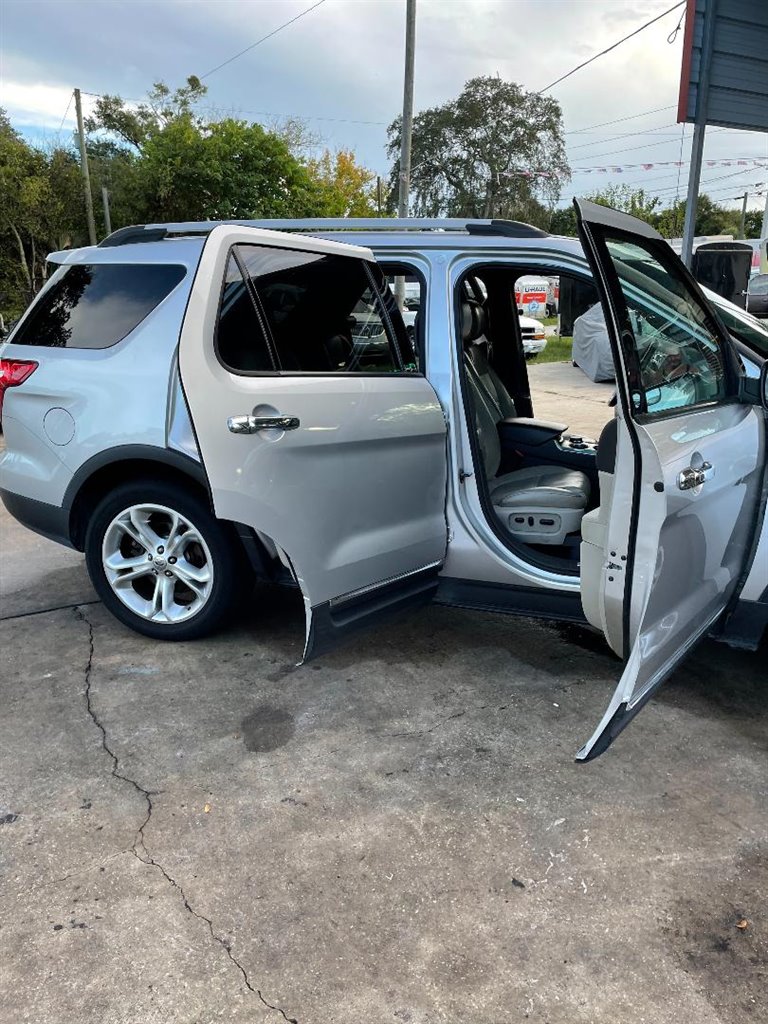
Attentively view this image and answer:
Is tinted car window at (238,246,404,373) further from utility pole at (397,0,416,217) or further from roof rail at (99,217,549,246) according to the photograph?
utility pole at (397,0,416,217)

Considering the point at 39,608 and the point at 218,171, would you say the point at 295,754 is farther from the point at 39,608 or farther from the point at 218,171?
the point at 218,171

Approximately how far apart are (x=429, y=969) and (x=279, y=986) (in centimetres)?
37

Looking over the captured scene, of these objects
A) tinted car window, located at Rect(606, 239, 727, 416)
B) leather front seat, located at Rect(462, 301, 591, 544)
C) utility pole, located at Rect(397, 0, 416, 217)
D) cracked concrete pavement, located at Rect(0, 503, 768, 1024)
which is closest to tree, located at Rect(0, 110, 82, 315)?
utility pole, located at Rect(397, 0, 416, 217)

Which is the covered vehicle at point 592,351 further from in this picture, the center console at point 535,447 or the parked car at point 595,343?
the center console at point 535,447

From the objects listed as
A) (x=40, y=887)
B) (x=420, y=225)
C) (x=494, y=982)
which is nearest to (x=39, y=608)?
(x=40, y=887)

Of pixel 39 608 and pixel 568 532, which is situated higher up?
pixel 568 532

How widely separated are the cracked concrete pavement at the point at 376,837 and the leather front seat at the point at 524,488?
569 mm

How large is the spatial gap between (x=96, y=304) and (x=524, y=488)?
221 centimetres

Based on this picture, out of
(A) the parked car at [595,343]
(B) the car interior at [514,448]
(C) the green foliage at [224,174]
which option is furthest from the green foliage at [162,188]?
(B) the car interior at [514,448]

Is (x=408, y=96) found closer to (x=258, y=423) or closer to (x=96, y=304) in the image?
(x=96, y=304)

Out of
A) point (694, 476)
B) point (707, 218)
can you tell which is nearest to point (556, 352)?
point (694, 476)

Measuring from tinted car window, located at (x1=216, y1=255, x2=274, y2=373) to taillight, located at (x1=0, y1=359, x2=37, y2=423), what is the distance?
1.23 metres

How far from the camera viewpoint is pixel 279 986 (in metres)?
1.86

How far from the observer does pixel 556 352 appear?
19188 mm
